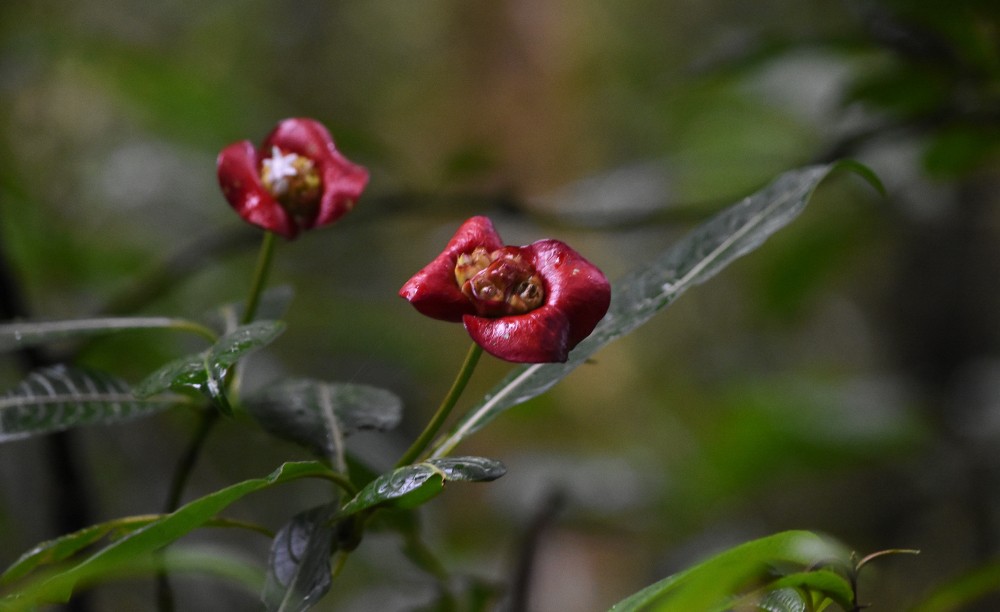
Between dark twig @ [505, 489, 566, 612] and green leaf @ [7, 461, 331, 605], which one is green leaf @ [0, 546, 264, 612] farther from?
dark twig @ [505, 489, 566, 612]

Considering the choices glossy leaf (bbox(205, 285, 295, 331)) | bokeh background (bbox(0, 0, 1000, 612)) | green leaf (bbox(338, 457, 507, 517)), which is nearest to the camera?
green leaf (bbox(338, 457, 507, 517))

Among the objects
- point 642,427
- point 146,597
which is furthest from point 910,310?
point 146,597

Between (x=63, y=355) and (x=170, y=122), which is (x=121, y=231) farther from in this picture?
(x=63, y=355)

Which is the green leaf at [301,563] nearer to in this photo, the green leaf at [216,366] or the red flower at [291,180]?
the green leaf at [216,366]

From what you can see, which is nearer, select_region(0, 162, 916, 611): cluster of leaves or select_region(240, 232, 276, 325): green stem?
select_region(0, 162, 916, 611): cluster of leaves

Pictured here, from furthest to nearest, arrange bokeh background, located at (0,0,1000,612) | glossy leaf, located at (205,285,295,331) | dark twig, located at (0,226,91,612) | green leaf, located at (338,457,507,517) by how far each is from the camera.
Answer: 1. bokeh background, located at (0,0,1000,612)
2. dark twig, located at (0,226,91,612)
3. glossy leaf, located at (205,285,295,331)
4. green leaf, located at (338,457,507,517)

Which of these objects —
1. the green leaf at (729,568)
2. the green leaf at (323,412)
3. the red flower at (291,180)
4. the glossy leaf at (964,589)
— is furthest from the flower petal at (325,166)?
the glossy leaf at (964,589)

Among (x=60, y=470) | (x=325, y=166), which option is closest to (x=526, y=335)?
(x=325, y=166)

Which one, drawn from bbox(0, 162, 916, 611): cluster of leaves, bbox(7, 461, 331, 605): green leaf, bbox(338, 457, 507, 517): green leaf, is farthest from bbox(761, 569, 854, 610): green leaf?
bbox(7, 461, 331, 605): green leaf

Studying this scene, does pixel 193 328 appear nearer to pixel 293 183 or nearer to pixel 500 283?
pixel 293 183
